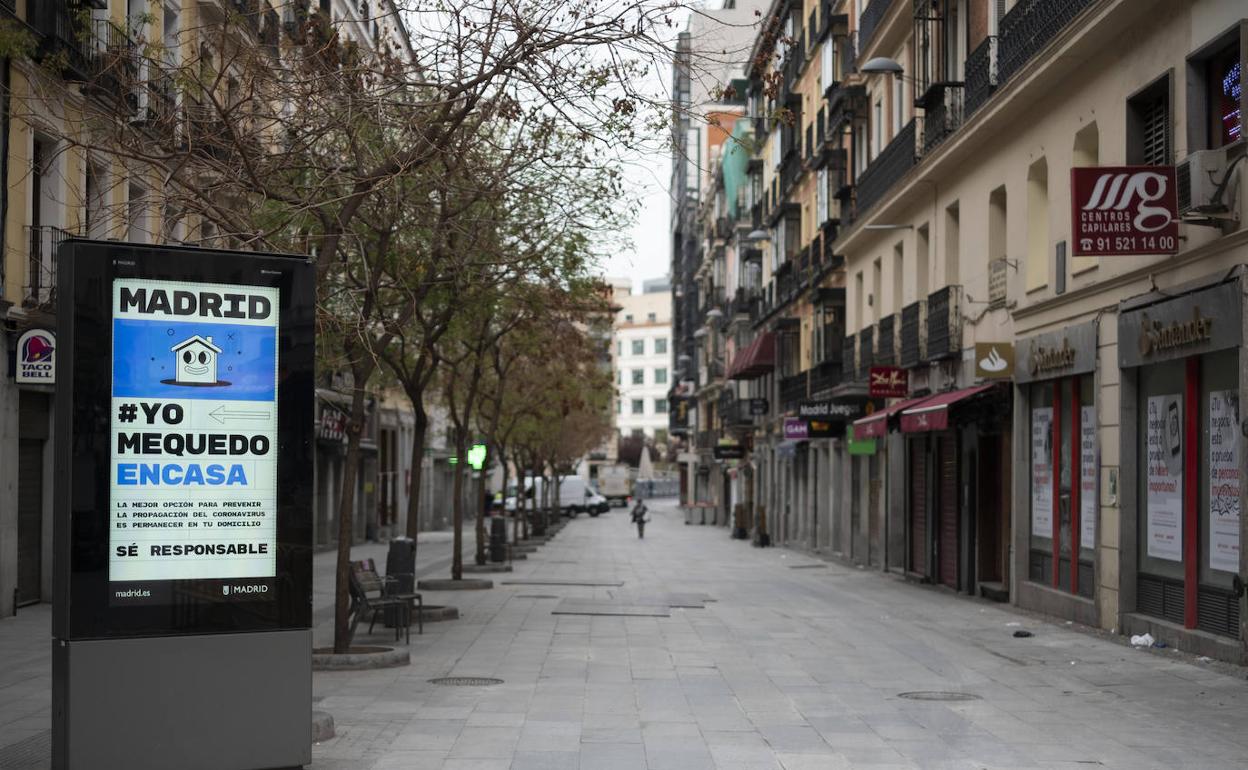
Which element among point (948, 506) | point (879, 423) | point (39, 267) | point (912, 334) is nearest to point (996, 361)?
point (948, 506)

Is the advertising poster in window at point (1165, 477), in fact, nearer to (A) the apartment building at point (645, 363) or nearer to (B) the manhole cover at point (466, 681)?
(B) the manhole cover at point (466, 681)

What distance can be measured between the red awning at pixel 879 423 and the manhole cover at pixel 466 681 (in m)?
14.7

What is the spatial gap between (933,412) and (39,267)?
13376mm

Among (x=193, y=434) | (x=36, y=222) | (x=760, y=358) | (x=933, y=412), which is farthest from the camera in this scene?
(x=760, y=358)

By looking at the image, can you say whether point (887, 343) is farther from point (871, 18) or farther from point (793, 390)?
point (793, 390)

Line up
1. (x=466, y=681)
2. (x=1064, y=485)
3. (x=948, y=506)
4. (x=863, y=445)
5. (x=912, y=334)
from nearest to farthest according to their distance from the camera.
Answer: (x=466, y=681) < (x=1064, y=485) < (x=948, y=506) < (x=912, y=334) < (x=863, y=445)

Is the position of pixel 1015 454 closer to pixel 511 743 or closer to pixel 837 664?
pixel 837 664

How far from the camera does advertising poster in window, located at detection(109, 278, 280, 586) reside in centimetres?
841

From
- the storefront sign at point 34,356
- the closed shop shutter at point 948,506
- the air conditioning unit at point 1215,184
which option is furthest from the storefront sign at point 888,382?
the storefront sign at point 34,356

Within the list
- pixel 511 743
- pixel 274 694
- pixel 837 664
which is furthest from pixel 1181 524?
pixel 274 694

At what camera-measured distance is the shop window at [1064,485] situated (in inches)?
763

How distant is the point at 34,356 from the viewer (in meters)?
19.7

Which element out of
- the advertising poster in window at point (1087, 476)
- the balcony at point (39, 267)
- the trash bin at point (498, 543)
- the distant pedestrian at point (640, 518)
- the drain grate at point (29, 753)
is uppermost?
the balcony at point (39, 267)

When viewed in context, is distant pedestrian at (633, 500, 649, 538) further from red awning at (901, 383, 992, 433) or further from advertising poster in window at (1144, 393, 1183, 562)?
advertising poster in window at (1144, 393, 1183, 562)
